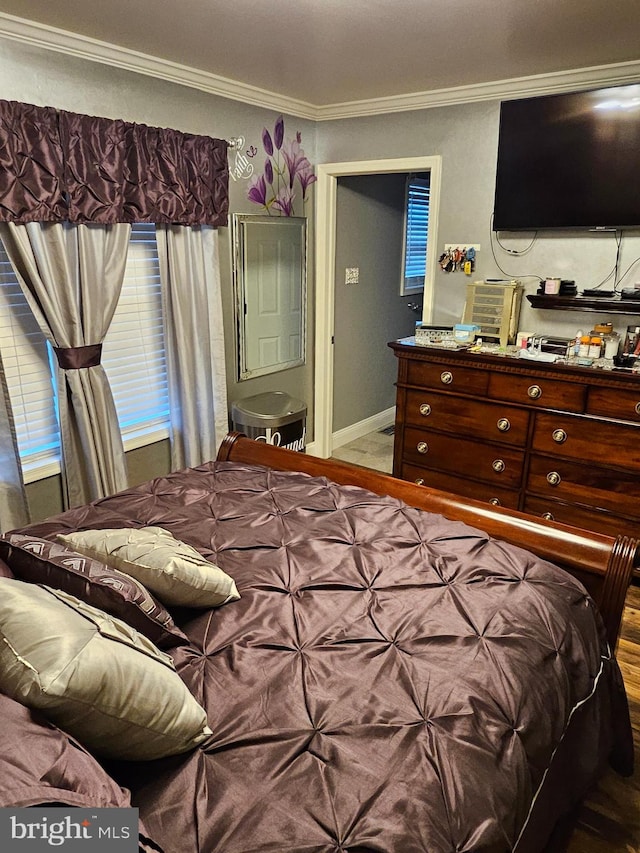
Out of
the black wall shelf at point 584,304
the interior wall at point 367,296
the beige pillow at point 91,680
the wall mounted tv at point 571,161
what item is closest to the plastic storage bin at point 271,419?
the interior wall at point 367,296

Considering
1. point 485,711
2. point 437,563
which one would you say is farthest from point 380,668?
point 437,563

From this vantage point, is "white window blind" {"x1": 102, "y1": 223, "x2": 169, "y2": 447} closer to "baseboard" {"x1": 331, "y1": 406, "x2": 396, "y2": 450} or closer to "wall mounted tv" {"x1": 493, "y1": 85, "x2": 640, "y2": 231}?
"baseboard" {"x1": 331, "y1": 406, "x2": 396, "y2": 450}

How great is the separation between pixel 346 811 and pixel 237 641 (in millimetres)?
508

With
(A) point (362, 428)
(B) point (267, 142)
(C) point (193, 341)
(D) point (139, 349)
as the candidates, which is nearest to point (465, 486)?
(C) point (193, 341)

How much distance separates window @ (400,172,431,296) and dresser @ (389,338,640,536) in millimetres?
2059

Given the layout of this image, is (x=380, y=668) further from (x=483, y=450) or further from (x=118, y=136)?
(x=118, y=136)

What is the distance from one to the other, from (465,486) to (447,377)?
0.65 m

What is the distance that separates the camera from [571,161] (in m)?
Answer: 3.20

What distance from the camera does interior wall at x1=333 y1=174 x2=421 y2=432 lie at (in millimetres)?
4695

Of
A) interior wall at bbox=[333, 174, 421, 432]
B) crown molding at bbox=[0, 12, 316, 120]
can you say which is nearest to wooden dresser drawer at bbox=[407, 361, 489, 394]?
interior wall at bbox=[333, 174, 421, 432]

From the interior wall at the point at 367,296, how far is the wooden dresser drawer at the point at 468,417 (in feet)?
4.43

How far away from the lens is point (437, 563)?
5.99 feet

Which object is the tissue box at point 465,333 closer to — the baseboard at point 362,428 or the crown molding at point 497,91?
the crown molding at point 497,91

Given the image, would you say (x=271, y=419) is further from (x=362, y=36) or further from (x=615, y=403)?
(x=362, y=36)
